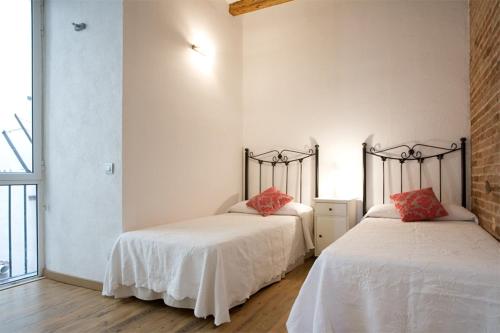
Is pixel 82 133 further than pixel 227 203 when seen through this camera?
No

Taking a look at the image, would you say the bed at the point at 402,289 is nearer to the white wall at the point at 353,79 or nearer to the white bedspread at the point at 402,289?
the white bedspread at the point at 402,289

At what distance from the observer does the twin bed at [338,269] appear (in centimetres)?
141

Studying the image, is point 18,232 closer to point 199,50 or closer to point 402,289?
point 199,50

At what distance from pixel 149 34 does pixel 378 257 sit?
262 centimetres

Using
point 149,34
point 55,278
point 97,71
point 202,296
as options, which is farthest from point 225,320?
point 149,34

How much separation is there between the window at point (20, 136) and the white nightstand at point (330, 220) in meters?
2.78

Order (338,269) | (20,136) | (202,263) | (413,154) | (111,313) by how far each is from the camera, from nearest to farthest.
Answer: (338,269) < (202,263) < (111,313) < (20,136) < (413,154)

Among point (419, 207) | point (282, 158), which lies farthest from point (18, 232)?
point (419, 207)

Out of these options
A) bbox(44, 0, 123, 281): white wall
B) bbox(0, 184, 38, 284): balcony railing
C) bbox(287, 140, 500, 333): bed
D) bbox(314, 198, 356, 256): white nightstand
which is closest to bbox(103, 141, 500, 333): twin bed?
bbox(287, 140, 500, 333): bed

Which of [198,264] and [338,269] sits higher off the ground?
[338,269]

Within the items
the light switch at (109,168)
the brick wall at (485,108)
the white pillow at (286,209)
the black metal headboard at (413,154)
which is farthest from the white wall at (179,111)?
the brick wall at (485,108)

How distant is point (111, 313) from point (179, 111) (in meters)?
1.90

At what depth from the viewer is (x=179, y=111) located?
128 inches

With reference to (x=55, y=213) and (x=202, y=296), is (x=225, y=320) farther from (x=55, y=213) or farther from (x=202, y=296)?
(x=55, y=213)
